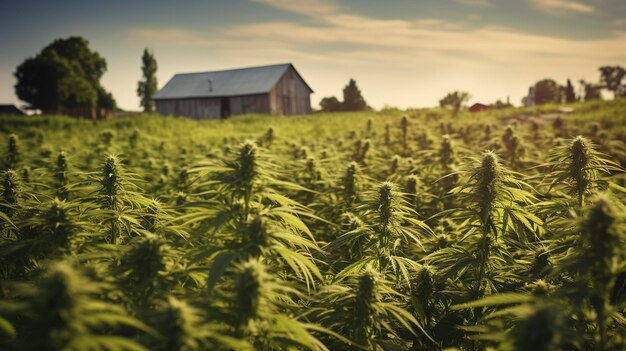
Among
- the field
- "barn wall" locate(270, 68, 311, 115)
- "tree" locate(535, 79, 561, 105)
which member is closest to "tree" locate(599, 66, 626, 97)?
"tree" locate(535, 79, 561, 105)

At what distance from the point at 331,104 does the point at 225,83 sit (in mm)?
21177

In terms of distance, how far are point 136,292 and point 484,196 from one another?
2576 millimetres

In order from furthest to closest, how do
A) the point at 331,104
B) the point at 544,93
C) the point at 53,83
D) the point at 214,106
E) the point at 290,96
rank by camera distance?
the point at 331,104
the point at 53,83
the point at 290,96
the point at 214,106
the point at 544,93

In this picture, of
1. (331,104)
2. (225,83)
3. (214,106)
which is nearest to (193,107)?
(214,106)

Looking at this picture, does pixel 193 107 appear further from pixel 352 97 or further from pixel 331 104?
pixel 352 97

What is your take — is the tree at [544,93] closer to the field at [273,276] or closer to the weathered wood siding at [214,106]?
the weathered wood siding at [214,106]

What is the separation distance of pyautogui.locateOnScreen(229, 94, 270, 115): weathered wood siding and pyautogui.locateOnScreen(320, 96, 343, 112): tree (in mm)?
20420

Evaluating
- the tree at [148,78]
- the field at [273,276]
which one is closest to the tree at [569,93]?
the field at [273,276]

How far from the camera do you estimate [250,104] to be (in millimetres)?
39062

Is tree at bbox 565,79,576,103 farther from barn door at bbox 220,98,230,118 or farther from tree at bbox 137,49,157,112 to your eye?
tree at bbox 137,49,157,112

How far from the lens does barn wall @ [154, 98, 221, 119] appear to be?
40.9 meters

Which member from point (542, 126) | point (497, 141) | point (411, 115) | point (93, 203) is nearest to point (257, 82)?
point (411, 115)

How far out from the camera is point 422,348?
Answer: 260 cm

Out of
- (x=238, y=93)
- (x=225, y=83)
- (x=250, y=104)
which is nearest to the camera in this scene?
(x=250, y=104)
